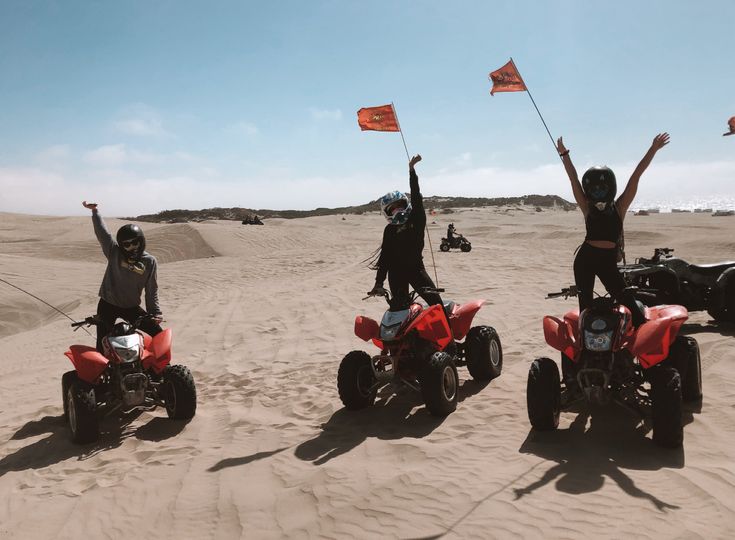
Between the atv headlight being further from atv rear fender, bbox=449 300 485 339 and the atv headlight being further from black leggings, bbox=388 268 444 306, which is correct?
atv rear fender, bbox=449 300 485 339

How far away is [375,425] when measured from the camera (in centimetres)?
593

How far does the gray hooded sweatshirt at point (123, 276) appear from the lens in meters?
6.30

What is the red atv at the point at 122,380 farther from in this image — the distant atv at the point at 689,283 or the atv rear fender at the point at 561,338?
the distant atv at the point at 689,283

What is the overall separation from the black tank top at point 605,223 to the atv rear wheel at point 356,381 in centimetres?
254

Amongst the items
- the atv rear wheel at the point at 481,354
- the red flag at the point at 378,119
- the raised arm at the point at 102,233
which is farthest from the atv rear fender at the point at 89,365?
the red flag at the point at 378,119

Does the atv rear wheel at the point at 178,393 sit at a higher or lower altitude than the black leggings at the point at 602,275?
lower

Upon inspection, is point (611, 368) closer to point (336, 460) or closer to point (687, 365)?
point (687, 365)

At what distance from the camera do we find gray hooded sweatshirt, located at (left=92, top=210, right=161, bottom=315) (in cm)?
630

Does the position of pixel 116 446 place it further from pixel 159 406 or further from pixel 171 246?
pixel 171 246

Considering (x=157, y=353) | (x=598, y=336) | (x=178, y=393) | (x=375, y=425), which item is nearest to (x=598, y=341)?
(x=598, y=336)

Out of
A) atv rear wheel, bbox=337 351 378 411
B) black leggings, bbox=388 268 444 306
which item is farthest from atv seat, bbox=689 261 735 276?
atv rear wheel, bbox=337 351 378 411

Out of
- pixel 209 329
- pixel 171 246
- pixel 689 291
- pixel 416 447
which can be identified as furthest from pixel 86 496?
pixel 171 246

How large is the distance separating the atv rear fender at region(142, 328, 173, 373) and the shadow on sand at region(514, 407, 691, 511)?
352 cm

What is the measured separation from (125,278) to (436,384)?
326 cm
